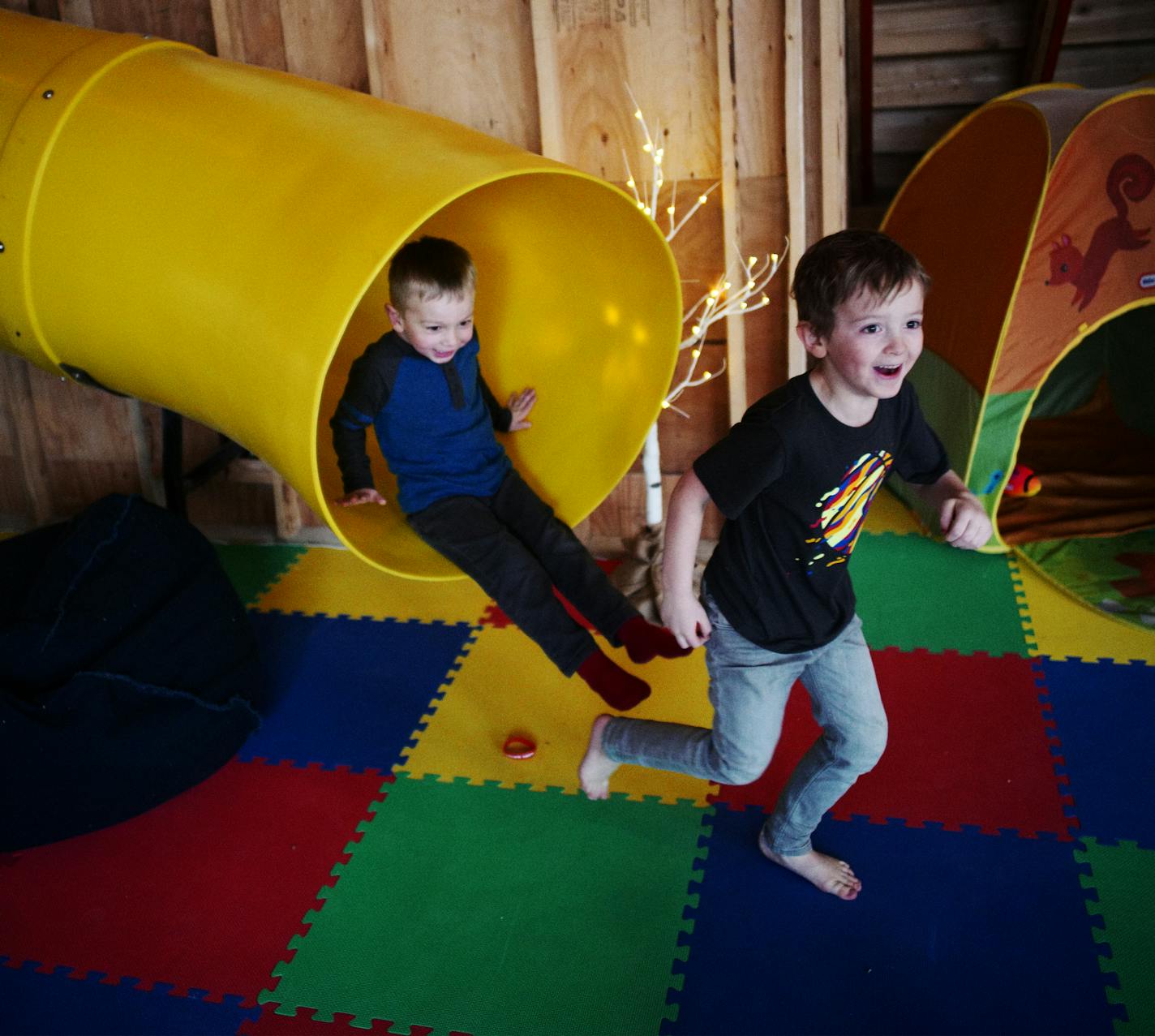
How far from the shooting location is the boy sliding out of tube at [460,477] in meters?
2.38

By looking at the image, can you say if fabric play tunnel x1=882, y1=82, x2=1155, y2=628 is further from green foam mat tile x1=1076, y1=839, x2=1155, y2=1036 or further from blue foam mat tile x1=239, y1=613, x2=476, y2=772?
blue foam mat tile x1=239, y1=613, x2=476, y2=772

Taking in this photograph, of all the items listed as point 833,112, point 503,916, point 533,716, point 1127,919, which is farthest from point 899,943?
point 833,112

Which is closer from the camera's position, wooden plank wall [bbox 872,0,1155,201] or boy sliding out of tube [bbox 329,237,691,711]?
boy sliding out of tube [bbox 329,237,691,711]

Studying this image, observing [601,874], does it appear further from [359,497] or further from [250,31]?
[250,31]

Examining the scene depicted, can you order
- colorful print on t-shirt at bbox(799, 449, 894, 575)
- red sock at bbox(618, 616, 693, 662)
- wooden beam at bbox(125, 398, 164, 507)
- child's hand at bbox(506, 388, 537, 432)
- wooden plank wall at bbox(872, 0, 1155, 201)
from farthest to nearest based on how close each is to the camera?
wooden plank wall at bbox(872, 0, 1155, 201) → wooden beam at bbox(125, 398, 164, 507) → child's hand at bbox(506, 388, 537, 432) → red sock at bbox(618, 616, 693, 662) → colorful print on t-shirt at bbox(799, 449, 894, 575)

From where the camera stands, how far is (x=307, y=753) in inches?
106

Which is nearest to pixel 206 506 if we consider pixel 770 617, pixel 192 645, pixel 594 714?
pixel 192 645

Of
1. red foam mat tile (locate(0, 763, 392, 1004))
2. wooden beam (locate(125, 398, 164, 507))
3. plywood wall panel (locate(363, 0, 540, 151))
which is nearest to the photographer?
red foam mat tile (locate(0, 763, 392, 1004))

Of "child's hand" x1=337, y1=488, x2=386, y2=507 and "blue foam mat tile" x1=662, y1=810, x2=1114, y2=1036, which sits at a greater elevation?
"child's hand" x1=337, y1=488, x2=386, y2=507

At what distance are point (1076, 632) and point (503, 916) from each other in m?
1.70

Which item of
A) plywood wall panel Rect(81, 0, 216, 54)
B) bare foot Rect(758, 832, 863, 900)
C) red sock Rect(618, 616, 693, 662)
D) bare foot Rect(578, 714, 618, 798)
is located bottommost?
bare foot Rect(758, 832, 863, 900)

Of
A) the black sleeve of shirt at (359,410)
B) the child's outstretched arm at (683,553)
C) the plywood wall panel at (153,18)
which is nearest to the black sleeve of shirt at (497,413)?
the black sleeve of shirt at (359,410)

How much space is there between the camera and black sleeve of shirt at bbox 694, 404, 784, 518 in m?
1.74

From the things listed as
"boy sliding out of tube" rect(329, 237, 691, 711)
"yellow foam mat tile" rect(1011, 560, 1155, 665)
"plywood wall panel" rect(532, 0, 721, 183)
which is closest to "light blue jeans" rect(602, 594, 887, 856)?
"boy sliding out of tube" rect(329, 237, 691, 711)
